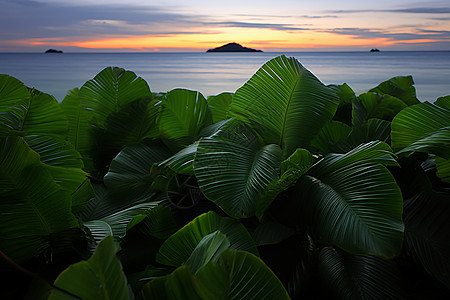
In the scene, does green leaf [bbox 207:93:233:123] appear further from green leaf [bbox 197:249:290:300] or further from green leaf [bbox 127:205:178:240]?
green leaf [bbox 197:249:290:300]

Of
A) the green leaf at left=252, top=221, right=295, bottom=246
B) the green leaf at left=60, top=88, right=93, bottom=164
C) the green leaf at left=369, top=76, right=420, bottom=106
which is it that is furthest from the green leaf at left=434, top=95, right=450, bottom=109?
the green leaf at left=60, top=88, right=93, bottom=164

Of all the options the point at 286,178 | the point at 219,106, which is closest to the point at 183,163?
the point at 286,178

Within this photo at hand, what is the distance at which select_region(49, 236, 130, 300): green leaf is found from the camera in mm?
428

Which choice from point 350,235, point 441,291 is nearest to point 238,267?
point 350,235

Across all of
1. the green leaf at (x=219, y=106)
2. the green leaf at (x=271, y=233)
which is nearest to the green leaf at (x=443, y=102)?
the green leaf at (x=271, y=233)

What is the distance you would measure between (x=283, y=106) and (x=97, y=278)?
1.92ft

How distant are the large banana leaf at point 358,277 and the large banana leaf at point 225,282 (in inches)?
13.1

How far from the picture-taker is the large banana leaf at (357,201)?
61cm

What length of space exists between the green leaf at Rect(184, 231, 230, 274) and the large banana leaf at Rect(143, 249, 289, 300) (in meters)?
0.02

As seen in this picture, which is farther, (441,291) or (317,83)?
(317,83)

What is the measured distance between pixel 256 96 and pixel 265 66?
7cm

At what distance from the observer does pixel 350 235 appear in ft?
2.07

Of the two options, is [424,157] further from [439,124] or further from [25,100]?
[25,100]

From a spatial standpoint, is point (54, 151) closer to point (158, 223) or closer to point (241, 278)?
point (158, 223)
